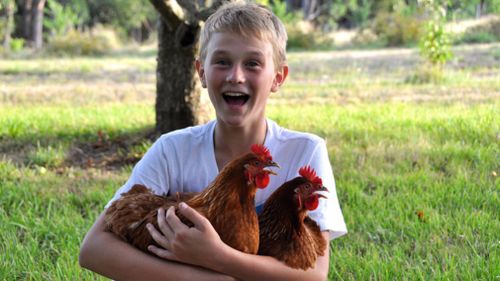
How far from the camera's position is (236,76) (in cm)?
230

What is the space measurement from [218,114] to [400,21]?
17.9 m

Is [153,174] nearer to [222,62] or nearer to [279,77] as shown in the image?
[222,62]

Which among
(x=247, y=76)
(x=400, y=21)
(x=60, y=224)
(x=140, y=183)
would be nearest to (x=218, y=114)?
(x=247, y=76)

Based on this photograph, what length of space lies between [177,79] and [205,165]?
309cm

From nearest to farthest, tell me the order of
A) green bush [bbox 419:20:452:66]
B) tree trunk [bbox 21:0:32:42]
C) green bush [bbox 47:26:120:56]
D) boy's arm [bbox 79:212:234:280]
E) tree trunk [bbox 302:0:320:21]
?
1. boy's arm [bbox 79:212:234:280]
2. green bush [bbox 419:20:452:66]
3. green bush [bbox 47:26:120:56]
4. tree trunk [bbox 21:0:32:42]
5. tree trunk [bbox 302:0:320:21]

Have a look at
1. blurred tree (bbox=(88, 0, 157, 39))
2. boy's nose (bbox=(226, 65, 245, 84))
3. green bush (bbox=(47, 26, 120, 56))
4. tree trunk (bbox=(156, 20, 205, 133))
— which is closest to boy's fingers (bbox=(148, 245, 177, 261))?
boy's nose (bbox=(226, 65, 245, 84))

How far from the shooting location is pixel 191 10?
5.31m

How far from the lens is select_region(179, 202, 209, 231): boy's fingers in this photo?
6.57ft

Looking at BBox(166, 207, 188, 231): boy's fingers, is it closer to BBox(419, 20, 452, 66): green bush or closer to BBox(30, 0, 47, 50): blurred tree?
BBox(419, 20, 452, 66): green bush

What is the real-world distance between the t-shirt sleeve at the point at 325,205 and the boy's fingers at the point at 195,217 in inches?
22.1

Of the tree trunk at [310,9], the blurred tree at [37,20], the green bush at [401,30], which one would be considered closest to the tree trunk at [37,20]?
the blurred tree at [37,20]

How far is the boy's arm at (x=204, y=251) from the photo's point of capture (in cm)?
200

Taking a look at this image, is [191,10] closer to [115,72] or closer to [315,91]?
[315,91]

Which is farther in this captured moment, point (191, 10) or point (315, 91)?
point (315, 91)
